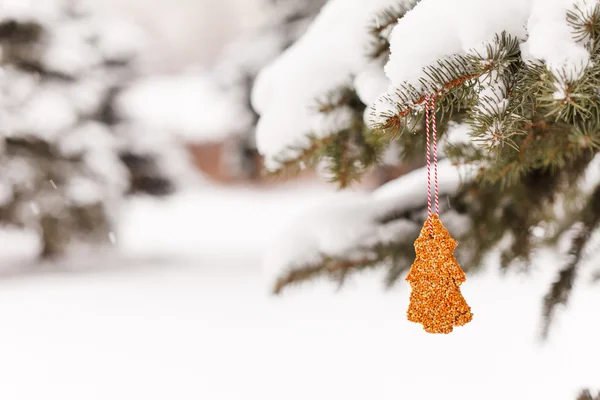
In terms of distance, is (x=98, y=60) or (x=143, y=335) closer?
(x=143, y=335)

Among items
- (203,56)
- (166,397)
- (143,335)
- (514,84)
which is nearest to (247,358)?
(166,397)

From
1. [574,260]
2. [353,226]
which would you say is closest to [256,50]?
[353,226]

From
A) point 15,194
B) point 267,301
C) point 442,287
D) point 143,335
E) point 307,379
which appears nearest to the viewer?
point 442,287

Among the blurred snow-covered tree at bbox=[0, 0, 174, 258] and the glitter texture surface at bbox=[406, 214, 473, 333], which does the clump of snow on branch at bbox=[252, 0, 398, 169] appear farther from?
the blurred snow-covered tree at bbox=[0, 0, 174, 258]

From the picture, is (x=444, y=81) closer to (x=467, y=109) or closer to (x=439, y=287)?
(x=467, y=109)

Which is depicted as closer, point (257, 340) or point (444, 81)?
point (444, 81)

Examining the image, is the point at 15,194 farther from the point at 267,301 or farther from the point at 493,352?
the point at 493,352
